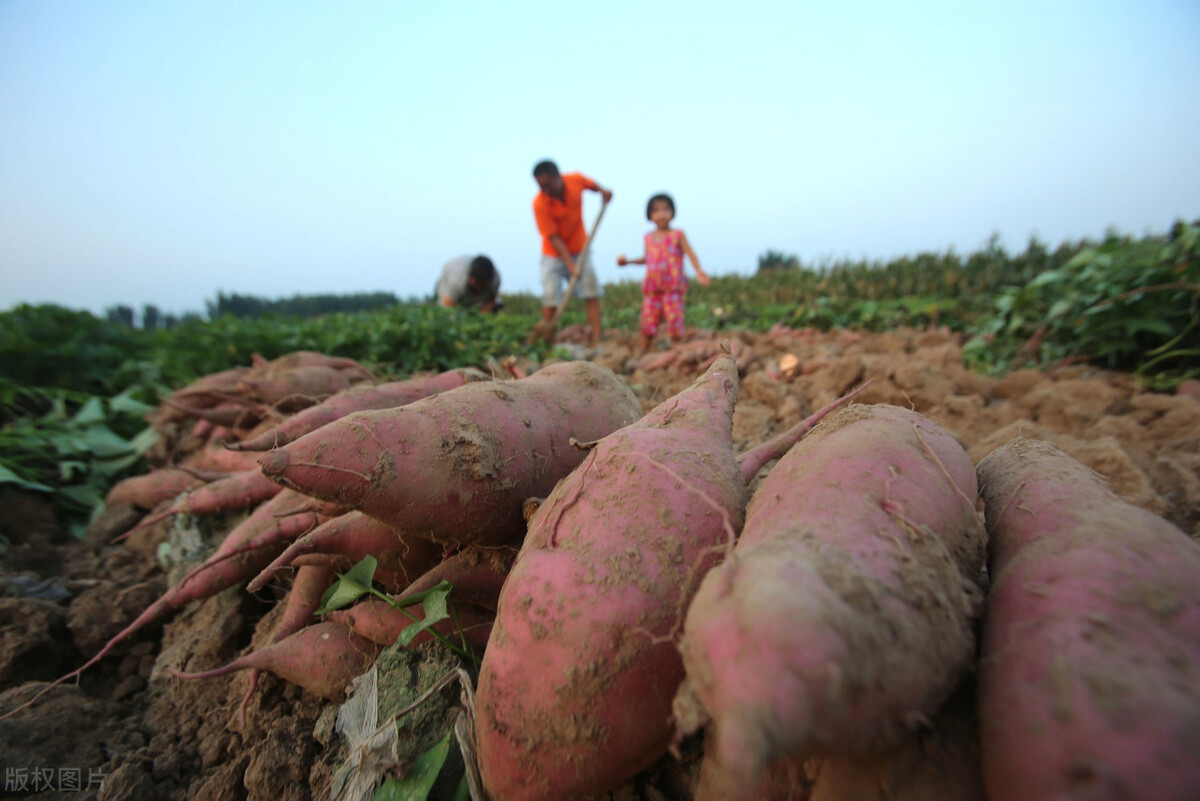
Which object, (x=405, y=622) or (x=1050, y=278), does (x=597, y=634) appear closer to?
(x=405, y=622)

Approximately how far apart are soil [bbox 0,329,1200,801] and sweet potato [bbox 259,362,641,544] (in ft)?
1.76

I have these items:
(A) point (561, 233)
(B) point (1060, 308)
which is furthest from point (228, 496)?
(A) point (561, 233)

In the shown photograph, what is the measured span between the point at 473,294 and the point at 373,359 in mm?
5391

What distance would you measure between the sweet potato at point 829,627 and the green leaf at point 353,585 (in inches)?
35.4

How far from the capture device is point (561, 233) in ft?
22.6

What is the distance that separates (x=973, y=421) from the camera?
247 cm

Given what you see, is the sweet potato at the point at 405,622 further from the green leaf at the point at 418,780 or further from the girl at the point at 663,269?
the girl at the point at 663,269

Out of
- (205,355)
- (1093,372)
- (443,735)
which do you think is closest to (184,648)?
(443,735)

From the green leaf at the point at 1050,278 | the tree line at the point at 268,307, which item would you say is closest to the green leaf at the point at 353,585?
the green leaf at the point at 1050,278

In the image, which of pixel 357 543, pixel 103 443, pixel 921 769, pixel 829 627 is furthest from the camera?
pixel 103 443

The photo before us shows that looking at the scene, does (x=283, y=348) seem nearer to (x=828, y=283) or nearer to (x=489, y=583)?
(x=489, y=583)

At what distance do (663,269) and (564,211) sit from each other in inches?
59.2

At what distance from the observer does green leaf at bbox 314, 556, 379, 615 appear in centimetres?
127

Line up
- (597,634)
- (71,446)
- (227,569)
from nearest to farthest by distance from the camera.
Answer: (597,634), (227,569), (71,446)
